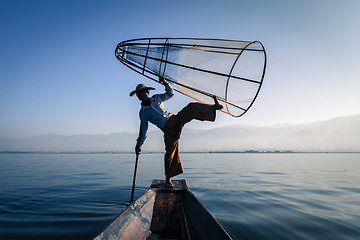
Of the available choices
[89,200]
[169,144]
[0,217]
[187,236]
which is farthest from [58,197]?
[187,236]

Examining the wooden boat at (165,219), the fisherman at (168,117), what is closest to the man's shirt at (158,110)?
the fisherman at (168,117)

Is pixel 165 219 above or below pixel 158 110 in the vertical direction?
below

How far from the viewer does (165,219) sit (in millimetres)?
2988

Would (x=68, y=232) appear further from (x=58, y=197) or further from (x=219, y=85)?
(x=219, y=85)

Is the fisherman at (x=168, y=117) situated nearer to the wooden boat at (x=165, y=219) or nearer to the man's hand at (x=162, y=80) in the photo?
the man's hand at (x=162, y=80)

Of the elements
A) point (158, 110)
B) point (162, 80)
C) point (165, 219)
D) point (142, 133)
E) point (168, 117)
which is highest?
point (162, 80)

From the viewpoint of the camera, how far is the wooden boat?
1906mm

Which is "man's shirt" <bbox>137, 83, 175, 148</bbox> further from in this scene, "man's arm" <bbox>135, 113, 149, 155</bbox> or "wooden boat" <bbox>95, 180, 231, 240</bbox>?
"wooden boat" <bbox>95, 180, 231, 240</bbox>

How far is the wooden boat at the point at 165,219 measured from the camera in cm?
191

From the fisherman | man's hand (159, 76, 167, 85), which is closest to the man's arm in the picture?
the fisherman

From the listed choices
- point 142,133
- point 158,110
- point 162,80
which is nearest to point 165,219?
point 142,133

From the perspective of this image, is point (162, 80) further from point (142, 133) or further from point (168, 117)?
point (142, 133)

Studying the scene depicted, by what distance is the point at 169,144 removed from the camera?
393 cm

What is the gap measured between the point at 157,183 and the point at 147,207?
1252 mm
